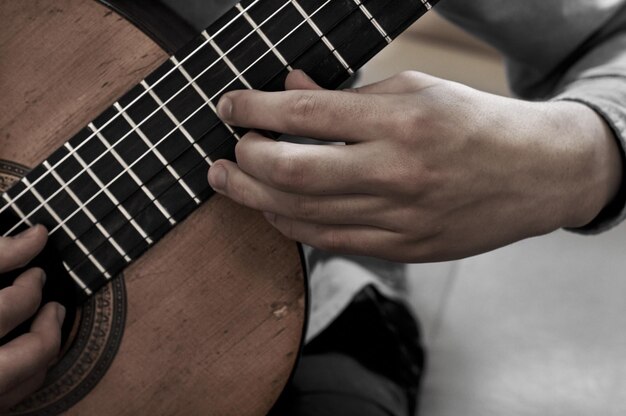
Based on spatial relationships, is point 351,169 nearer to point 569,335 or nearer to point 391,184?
point 391,184

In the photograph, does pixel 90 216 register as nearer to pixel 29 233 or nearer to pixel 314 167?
pixel 29 233

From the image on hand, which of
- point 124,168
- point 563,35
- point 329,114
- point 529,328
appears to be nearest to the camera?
point 329,114

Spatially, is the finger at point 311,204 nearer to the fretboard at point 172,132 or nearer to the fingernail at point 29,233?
the fretboard at point 172,132

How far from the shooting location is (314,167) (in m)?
0.46

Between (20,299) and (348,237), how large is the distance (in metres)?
0.26

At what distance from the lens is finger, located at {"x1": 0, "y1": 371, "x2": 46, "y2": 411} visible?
570 millimetres

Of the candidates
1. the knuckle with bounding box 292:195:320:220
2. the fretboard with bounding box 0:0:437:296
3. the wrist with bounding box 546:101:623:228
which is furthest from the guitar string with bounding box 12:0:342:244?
the wrist with bounding box 546:101:623:228

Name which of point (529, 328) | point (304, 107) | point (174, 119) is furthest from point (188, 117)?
point (529, 328)

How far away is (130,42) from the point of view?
21.4 inches

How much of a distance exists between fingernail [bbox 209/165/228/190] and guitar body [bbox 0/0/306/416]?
0.04m

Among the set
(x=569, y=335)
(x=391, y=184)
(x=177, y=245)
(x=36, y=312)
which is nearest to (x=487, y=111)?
(x=391, y=184)

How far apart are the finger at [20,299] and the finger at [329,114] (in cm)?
24

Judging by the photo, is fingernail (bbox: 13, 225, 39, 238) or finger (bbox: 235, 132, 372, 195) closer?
finger (bbox: 235, 132, 372, 195)

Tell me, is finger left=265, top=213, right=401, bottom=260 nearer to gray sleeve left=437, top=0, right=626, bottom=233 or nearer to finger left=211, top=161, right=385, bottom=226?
finger left=211, top=161, right=385, bottom=226
